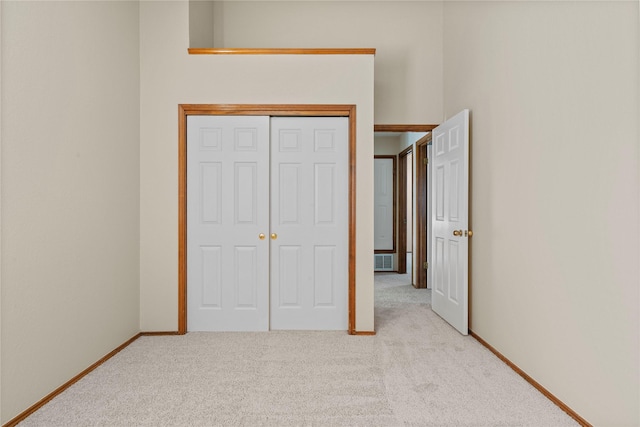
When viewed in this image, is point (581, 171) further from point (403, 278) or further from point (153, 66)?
point (403, 278)

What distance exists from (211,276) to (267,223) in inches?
27.5

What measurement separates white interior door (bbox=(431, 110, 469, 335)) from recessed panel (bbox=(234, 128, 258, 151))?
5.98ft

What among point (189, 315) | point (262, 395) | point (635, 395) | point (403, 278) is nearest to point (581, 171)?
point (635, 395)

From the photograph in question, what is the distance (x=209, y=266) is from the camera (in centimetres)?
354

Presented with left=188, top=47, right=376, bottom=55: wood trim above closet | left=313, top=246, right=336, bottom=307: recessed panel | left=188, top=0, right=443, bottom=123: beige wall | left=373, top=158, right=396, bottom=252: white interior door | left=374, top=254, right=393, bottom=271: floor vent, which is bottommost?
left=374, top=254, right=393, bottom=271: floor vent

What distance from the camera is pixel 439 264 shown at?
404cm

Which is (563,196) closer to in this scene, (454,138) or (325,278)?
(454,138)

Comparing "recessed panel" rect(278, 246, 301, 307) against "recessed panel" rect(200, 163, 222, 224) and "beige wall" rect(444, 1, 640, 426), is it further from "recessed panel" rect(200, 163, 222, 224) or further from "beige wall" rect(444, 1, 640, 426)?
"beige wall" rect(444, 1, 640, 426)

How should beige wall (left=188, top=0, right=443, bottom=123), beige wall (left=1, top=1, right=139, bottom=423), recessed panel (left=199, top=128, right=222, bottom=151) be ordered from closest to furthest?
beige wall (left=1, top=1, right=139, bottom=423)
recessed panel (left=199, top=128, right=222, bottom=151)
beige wall (left=188, top=0, right=443, bottom=123)

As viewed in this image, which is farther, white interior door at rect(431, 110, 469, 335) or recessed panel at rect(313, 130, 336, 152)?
recessed panel at rect(313, 130, 336, 152)

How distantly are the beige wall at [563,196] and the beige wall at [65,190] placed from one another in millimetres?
2911

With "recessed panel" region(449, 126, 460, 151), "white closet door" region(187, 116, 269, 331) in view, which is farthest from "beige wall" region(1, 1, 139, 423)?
"recessed panel" region(449, 126, 460, 151)

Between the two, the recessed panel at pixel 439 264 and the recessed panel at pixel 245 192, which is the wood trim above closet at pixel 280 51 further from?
the recessed panel at pixel 439 264

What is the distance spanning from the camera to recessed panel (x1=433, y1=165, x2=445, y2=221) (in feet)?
12.9
